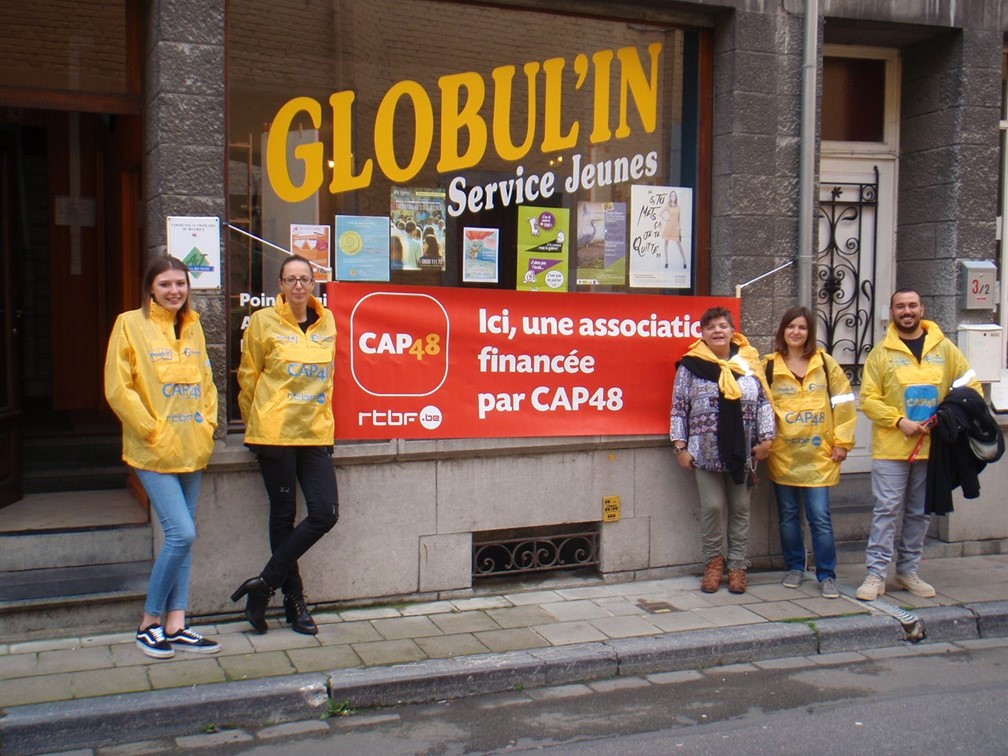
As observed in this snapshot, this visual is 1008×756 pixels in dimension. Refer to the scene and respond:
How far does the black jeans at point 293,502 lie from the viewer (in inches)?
232

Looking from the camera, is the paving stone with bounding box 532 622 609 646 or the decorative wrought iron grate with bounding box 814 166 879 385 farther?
the decorative wrought iron grate with bounding box 814 166 879 385

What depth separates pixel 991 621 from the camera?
6.75 m

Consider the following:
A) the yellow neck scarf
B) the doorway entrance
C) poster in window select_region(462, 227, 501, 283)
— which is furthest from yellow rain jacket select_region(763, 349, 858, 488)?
the doorway entrance

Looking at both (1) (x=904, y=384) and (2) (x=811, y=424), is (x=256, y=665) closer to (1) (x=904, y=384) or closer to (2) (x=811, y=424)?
(2) (x=811, y=424)

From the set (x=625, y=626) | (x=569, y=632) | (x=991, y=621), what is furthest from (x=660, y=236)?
(x=991, y=621)

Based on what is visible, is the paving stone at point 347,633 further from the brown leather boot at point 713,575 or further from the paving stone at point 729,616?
the brown leather boot at point 713,575

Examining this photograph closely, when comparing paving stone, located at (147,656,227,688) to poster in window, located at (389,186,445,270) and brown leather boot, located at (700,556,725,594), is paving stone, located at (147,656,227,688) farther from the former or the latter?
brown leather boot, located at (700,556,725,594)

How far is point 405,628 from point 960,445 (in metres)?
3.60

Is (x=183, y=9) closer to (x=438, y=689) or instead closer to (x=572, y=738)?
(x=438, y=689)

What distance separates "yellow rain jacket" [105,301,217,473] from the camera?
214 inches

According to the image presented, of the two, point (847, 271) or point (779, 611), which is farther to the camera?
point (847, 271)

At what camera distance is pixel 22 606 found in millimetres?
5820

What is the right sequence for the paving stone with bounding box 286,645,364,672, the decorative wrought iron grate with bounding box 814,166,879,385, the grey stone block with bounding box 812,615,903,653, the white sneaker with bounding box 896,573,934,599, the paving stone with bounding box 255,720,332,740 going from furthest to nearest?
the decorative wrought iron grate with bounding box 814,166,879,385
the white sneaker with bounding box 896,573,934,599
the grey stone block with bounding box 812,615,903,653
the paving stone with bounding box 286,645,364,672
the paving stone with bounding box 255,720,332,740

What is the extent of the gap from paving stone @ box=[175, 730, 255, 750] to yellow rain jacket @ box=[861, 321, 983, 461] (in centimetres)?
427
